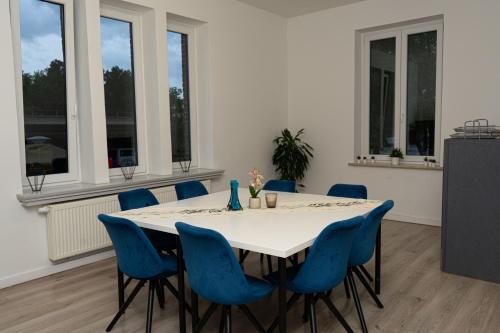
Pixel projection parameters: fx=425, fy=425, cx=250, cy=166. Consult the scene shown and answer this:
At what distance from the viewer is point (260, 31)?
6305mm

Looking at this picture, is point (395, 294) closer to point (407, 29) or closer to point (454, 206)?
point (454, 206)

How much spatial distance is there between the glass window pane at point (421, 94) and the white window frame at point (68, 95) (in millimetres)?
4386

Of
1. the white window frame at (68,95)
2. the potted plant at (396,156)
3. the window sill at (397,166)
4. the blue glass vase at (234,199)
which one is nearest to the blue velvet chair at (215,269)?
the blue glass vase at (234,199)

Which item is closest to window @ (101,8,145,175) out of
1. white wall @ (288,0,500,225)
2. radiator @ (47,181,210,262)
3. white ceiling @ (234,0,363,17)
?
radiator @ (47,181,210,262)

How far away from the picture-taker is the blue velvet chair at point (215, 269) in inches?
87.0

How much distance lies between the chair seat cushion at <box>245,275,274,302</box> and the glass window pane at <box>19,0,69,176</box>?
2.76m

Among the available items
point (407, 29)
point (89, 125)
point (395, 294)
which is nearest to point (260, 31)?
point (407, 29)

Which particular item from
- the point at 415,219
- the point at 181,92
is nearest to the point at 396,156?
the point at 415,219

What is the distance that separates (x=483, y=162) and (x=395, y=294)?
139cm

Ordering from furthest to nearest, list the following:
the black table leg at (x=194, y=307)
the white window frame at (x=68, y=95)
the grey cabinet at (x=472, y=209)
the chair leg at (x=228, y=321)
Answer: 1. the white window frame at (x=68, y=95)
2. the grey cabinet at (x=472, y=209)
3. the black table leg at (x=194, y=307)
4. the chair leg at (x=228, y=321)

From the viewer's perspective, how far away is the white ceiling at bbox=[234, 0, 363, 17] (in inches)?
235

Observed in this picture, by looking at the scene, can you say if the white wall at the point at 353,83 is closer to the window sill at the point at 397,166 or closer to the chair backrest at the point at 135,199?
the window sill at the point at 397,166

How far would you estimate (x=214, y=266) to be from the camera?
2.26 meters

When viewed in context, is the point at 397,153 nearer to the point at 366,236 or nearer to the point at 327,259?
the point at 366,236
